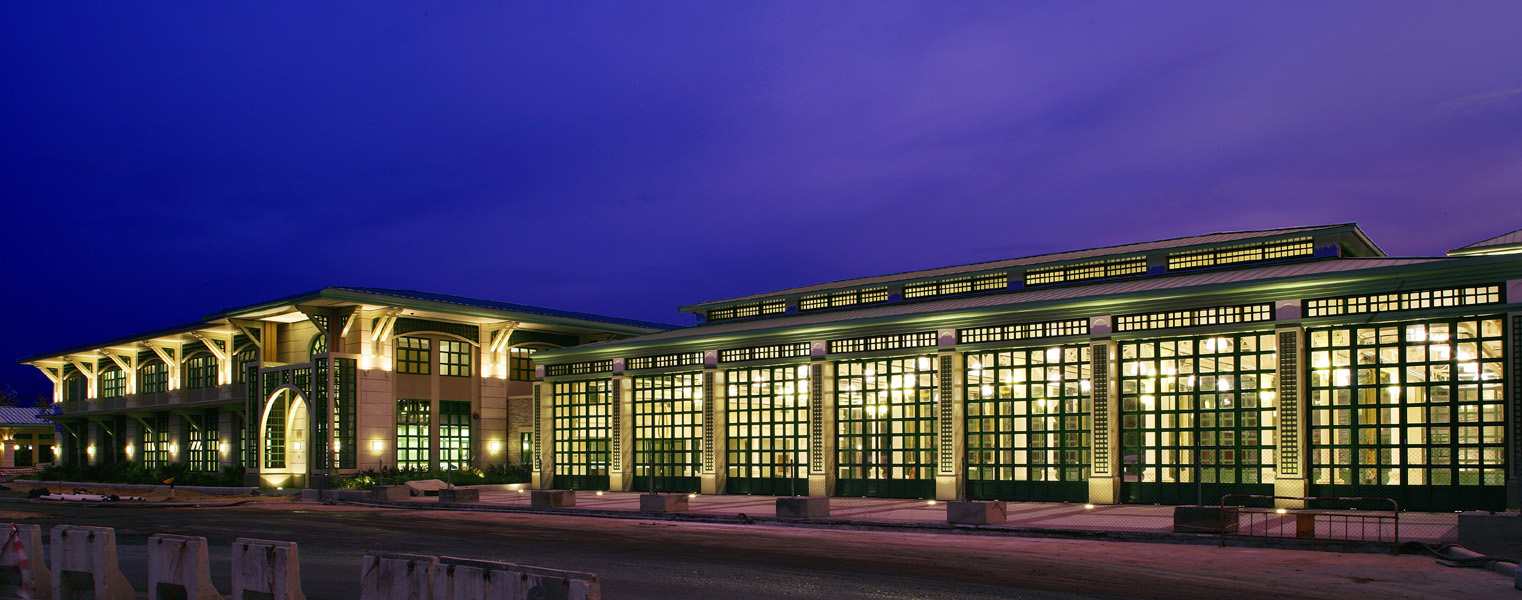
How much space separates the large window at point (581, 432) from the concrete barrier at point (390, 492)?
21.2ft

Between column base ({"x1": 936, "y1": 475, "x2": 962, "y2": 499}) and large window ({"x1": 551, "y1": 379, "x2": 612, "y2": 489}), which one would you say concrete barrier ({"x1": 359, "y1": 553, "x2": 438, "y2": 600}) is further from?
large window ({"x1": 551, "y1": 379, "x2": 612, "y2": 489})

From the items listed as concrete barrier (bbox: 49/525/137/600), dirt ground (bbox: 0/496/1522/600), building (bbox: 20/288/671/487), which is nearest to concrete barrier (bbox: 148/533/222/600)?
concrete barrier (bbox: 49/525/137/600)

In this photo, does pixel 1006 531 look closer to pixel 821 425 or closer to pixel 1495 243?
pixel 821 425

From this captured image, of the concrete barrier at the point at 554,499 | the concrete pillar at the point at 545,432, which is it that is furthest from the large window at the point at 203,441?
the concrete barrier at the point at 554,499

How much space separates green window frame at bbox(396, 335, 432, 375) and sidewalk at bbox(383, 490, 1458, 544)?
11.2 meters

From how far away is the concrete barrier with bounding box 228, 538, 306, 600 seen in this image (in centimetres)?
1169

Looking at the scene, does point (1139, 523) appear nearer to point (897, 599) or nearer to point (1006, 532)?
point (1006, 532)

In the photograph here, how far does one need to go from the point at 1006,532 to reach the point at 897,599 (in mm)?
10643

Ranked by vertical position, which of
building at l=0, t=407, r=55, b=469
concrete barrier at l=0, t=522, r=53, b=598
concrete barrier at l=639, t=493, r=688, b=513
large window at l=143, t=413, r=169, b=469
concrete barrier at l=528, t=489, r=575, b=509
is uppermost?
concrete barrier at l=0, t=522, r=53, b=598

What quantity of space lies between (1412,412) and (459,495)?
28554mm

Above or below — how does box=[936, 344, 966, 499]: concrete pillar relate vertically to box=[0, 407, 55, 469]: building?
above

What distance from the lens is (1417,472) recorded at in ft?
88.1

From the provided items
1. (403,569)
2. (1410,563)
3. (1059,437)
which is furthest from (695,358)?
(403,569)

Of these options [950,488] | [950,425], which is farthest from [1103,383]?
[950,488]
